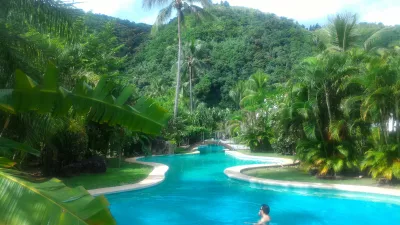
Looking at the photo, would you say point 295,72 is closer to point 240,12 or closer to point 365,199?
point 365,199

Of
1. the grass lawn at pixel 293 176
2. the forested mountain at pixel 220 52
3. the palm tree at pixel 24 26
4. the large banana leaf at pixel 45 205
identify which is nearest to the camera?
the large banana leaf at pixel 45 205

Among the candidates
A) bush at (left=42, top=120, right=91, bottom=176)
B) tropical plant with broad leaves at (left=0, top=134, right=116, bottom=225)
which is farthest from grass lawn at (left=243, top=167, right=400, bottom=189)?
tropical plant with broad leaves at (left=0, top=134, right=116, bottom=225)

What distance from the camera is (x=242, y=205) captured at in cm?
1138

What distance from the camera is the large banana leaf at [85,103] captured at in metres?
4.12

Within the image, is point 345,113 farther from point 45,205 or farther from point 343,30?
point 45,205

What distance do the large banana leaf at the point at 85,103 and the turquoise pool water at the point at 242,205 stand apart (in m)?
5.51

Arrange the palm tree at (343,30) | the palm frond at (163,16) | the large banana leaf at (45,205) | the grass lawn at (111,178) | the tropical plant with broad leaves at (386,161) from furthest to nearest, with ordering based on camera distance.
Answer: the palm frond at (163,16) < the palm tree at (343,30) < the grass lawn at (111,178) < the tropical plant with broad leaves at (386,161) < the large banana leaf at (45,205)

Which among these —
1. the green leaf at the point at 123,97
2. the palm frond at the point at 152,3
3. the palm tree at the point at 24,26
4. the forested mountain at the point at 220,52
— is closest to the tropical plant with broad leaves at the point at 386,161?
the green leaf at the point at 123,97

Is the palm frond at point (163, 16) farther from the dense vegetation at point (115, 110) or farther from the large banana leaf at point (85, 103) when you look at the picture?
the large banana leaf at point (85, 103)

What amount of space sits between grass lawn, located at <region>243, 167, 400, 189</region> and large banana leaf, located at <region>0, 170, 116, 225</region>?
37.1 ft

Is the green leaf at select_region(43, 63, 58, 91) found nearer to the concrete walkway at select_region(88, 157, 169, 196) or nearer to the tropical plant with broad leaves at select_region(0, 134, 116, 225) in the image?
the tropical plant with broad leaves at select_region(0, 134, 116, 225)

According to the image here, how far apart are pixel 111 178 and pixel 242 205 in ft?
16.9

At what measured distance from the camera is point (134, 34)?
55.9 m

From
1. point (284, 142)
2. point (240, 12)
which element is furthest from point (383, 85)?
point (240, 12)
